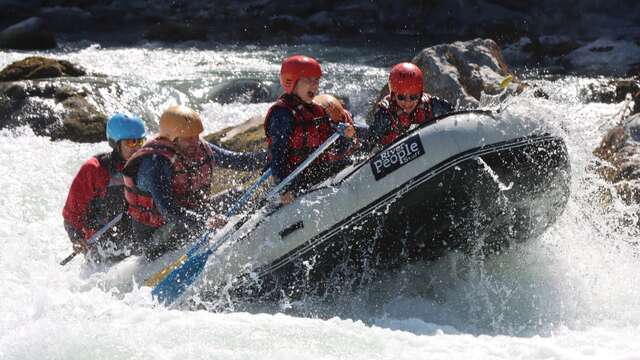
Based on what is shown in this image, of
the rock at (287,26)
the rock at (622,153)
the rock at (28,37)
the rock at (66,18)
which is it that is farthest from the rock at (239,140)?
the rock at (66,18)

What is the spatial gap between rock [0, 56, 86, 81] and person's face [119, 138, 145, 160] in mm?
7106

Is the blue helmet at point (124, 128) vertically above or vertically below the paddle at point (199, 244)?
above

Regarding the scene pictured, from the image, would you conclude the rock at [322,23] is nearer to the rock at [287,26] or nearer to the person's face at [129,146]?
the rock at [287,26]

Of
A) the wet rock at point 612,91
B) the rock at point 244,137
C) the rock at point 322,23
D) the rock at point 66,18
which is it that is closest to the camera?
the rock at point 244,137

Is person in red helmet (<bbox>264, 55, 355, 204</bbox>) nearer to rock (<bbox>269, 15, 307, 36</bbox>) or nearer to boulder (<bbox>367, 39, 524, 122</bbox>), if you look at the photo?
boulder (<bbox>367, 39, 524, 122</bbox>)

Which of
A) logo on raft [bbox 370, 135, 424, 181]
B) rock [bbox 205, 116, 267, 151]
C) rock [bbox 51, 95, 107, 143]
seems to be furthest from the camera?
rock [bbox 51, 95, 107, 143]

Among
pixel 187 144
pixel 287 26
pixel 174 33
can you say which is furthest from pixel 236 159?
pixel 287 26

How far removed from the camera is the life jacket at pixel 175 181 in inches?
217

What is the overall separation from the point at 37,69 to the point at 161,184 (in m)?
7.99

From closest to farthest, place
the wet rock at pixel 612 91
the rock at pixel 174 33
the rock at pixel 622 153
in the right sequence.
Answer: the rock at pixel 622 153
the wet rock at pixel 612 91
the rock at pixel 174 33

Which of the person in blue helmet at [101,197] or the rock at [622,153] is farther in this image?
the rock at [622,153]

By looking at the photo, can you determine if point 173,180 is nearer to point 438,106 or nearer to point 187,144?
point 187,144

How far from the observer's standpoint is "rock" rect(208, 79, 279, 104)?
1337 centimetres

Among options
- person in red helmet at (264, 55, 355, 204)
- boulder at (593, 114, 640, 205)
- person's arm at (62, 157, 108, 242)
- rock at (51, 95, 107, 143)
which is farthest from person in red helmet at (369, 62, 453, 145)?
rock at (51, 95, 107, 143)
